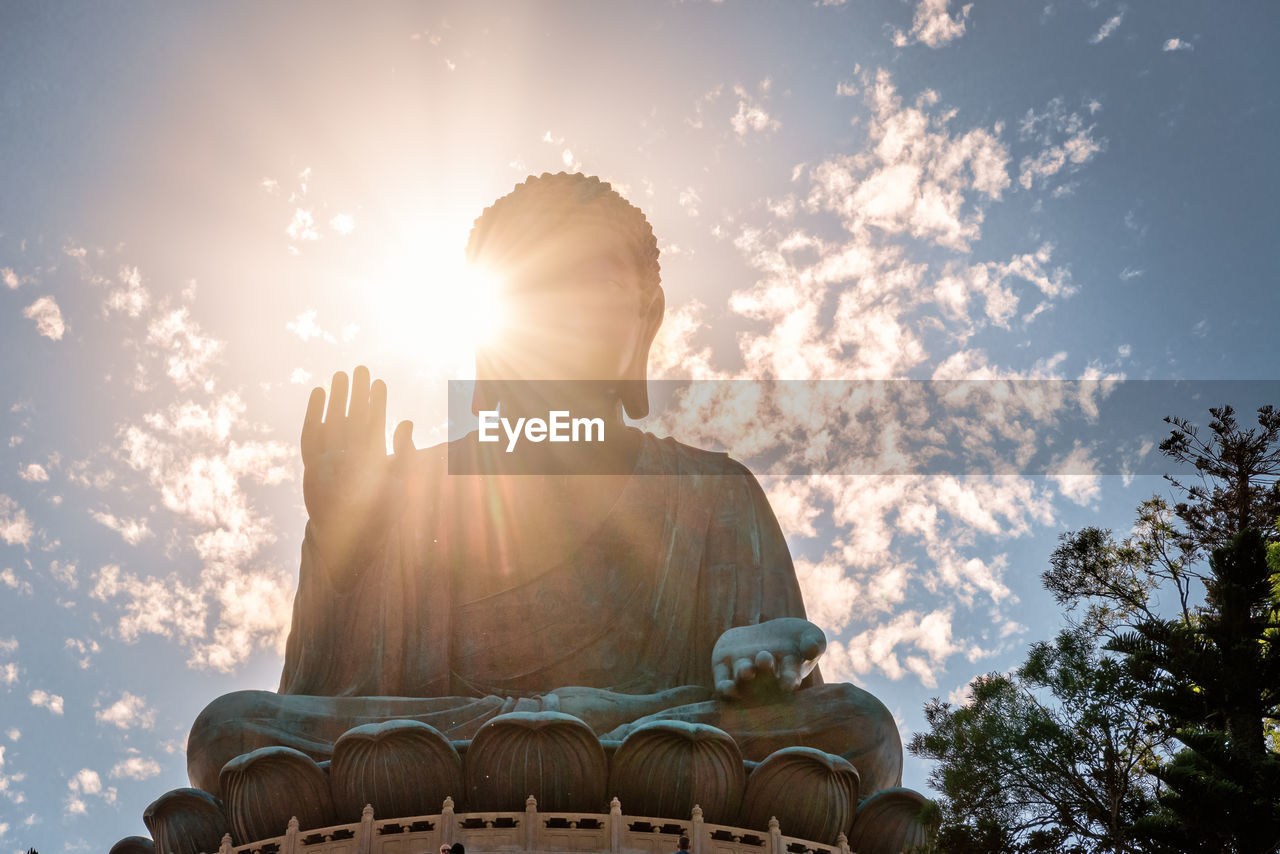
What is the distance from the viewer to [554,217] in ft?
39.7

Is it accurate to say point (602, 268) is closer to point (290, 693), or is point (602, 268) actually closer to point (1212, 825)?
point (290, 693)

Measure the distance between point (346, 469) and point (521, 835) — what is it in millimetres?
3144

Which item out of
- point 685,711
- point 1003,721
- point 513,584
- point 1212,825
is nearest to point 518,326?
point 513,584

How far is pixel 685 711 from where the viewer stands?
28.9 ft

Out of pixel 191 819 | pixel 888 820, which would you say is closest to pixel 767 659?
pixel 888 820

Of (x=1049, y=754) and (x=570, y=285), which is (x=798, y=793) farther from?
(x=570, y=285)

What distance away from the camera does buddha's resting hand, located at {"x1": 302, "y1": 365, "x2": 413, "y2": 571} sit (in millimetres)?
9773

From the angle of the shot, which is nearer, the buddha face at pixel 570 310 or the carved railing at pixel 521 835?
the carved railing at pixel 521 835

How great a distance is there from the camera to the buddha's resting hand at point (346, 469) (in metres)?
9.77

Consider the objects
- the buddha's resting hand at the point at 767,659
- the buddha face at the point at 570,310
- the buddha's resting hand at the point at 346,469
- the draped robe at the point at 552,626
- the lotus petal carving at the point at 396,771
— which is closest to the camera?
the lotus petal carving at the point at 396,771

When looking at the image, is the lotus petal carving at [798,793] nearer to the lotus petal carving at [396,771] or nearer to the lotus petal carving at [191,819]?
the lotus petal carving at [396,771]

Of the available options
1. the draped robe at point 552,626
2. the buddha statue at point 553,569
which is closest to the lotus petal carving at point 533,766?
the buddha statue at point 553,569

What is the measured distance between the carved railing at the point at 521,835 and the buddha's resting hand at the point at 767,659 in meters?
1.20

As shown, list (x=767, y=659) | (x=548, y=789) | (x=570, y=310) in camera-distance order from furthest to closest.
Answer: (x=570, y=310)
(x=767, y=659)
(x=548, y=789)
